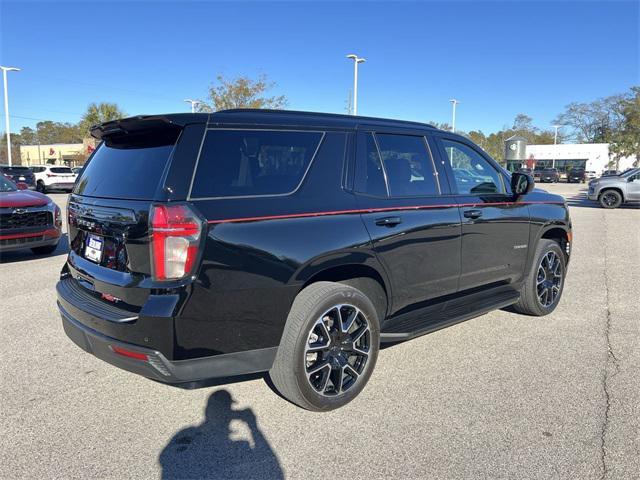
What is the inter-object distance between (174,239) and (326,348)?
1.23m

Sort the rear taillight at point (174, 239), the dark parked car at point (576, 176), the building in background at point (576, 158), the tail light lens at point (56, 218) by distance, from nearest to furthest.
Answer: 1. the rear taillight at point (174, 239)
2. the tail light lens at point (56, 218)
3. the dark parked car at point (576, 176)
4. the building in background at point (576, 158)

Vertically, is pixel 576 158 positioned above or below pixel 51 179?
above

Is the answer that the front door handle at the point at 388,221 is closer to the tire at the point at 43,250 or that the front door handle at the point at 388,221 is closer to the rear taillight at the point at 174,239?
the rear taillight at the point at 174,239

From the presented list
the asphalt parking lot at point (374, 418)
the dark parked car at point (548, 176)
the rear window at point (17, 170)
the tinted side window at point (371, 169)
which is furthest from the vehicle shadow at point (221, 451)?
the dark parked car at point (548, 176)

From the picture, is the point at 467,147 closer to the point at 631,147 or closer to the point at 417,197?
the point at 417,197

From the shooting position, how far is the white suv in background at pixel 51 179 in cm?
2684

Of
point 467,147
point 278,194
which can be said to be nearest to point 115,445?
point 278,194

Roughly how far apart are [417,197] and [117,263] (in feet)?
7.33

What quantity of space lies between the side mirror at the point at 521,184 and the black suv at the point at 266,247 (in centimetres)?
74

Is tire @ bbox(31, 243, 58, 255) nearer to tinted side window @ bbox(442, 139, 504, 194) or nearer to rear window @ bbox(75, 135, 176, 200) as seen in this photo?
rear window @ bbox(75, 135, 176, 200)

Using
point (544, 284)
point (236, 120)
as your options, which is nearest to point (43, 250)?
point (236, 120)

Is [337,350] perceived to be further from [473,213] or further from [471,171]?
[471,171]

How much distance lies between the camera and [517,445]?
110 inches

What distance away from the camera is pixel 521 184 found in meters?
4.59
